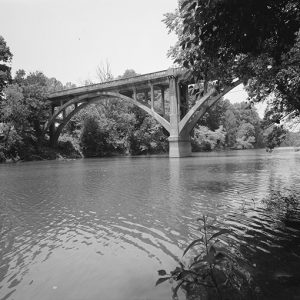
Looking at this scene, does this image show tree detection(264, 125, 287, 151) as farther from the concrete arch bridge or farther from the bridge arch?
the bridge arch

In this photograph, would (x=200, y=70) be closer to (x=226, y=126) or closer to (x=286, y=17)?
(x=286, y=17)

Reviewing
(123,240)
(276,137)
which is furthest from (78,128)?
(123,240)

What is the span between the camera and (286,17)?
155 inches

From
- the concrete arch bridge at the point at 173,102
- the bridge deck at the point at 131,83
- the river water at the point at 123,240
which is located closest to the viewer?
the river water at the point at 123,240

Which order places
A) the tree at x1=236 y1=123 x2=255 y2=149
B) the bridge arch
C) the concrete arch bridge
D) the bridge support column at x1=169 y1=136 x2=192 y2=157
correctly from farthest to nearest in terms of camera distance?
the tree at x1=236 y1=123 x2=255 y2=149, the bridge arch, the bridge support column at x1=169 y1=136 x2=192 y2=157, the concrete arch bridge

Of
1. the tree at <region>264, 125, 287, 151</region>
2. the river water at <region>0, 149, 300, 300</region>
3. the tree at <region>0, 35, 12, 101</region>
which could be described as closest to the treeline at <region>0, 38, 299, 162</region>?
the tree at <region>0, 35, 12, 101</region>

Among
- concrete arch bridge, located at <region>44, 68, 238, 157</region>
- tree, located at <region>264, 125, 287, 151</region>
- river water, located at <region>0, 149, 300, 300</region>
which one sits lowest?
river water, located at <region>0, 149, 300, 300</region>

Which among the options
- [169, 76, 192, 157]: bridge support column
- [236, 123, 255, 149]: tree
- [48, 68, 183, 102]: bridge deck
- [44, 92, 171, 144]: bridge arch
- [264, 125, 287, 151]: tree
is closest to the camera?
[264, 125, 287, 151]: tree

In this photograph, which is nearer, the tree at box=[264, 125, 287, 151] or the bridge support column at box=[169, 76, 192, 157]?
the tree at box=[264, 125, 287, 151]

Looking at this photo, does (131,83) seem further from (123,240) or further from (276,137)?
(123,240)


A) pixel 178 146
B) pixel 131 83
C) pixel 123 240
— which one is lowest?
pixel 123 240

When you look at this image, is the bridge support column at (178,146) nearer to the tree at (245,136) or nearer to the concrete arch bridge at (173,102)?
the concrete arch bridge at (173,102)

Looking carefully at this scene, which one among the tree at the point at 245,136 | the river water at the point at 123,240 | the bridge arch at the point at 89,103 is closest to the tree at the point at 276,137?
the river water at the point at 123,240

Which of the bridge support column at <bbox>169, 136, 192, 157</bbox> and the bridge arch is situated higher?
the bridge arch
